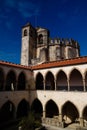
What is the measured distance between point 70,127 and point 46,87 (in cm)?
767

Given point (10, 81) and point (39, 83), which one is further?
point (39, 83)

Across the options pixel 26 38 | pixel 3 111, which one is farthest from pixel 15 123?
pixel 26 38

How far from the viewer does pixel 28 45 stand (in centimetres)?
3831

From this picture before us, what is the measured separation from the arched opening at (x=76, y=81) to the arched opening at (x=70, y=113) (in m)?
2.32

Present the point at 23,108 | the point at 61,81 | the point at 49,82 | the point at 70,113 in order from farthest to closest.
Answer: the point at 49,82, the point at 23,108, the point at 61,81, the point at 70,113

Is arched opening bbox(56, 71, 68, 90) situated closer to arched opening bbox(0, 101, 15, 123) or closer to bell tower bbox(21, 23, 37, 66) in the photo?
arched opening bbox(0, 101, 15, 123)

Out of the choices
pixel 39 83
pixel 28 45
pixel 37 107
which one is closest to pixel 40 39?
pixel 28 45

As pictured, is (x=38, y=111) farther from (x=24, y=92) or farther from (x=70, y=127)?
(x=70, y=127)

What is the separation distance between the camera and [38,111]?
2488 cm

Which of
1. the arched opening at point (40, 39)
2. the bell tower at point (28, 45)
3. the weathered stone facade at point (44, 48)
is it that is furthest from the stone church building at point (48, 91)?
the arched opening at point (40, 39)

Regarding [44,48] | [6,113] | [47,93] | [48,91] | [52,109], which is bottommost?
[6,113]

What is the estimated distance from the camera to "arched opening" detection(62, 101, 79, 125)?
21422mm

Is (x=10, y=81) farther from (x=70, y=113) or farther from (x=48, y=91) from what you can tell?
(x=70, y=113)

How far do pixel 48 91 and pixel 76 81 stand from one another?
4.24 meters
